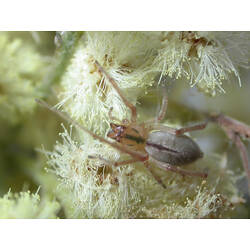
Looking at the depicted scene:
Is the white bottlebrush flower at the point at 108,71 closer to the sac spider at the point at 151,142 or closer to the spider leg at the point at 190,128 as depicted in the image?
the sac spider at the point at 151,142

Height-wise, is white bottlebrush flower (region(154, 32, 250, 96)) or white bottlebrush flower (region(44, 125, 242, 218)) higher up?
white bottlebrush flower (region(154, 32, 250, 96))

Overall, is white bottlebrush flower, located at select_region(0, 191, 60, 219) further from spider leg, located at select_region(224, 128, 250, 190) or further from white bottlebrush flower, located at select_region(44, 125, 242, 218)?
spider leg, located at select_region(224, 128, 250, 190)

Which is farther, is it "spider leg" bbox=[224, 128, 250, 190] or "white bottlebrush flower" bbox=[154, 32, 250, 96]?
"spider leg" bbox=[224, 128, 250, 190]

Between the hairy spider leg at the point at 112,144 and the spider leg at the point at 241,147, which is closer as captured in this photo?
the hairy spider leg at the point at 112,144

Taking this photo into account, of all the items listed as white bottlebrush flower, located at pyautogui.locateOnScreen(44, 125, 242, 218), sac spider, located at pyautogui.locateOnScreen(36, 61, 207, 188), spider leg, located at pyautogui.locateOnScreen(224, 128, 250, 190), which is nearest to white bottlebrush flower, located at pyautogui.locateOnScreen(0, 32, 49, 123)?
sac spider, located at pyautogui.locateOnScreen(36, 61, 207, 188)

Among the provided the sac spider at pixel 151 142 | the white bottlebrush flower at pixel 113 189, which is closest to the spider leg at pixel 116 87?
the sac spider at pixel 151 142

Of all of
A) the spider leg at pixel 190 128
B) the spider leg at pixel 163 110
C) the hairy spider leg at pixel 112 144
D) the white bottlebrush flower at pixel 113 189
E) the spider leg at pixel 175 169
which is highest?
the spider leg at pixel 163 110

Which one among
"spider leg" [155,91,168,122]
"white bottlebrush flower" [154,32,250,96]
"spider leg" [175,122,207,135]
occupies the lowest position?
"spider leg" [175,122,207,135]
